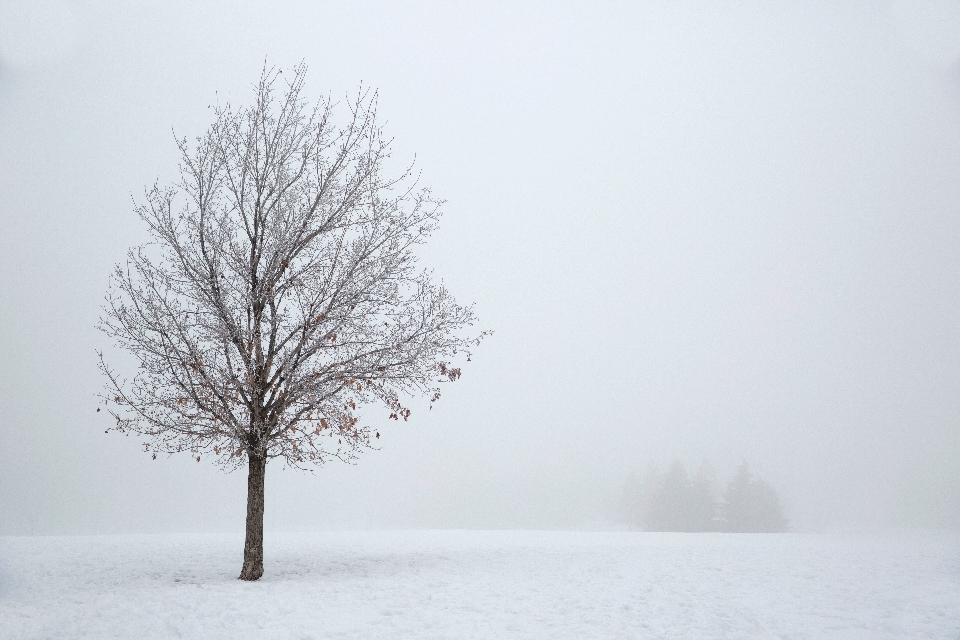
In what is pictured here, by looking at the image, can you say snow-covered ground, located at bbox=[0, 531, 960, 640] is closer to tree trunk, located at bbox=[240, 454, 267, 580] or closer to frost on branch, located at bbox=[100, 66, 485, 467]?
tree trunk, located at bbox=[240, 454, 267, 580]

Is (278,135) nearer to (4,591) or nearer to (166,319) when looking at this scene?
(166,319)

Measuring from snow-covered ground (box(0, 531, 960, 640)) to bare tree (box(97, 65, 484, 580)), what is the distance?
249 cm

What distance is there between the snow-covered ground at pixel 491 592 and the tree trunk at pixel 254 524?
518 millimetres

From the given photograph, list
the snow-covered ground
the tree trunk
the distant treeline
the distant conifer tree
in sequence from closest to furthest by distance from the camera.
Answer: the snow-covered ground
the tree trunk
the distant conifer tree
the distant treeline

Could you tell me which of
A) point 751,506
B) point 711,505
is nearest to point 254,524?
point 751,506

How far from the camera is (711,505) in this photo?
36562 millimetres

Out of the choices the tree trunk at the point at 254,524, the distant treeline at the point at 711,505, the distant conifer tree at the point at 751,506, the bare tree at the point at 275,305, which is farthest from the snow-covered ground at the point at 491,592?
the distant treeline at the point at 711,505

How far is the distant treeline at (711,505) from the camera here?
34500 mm

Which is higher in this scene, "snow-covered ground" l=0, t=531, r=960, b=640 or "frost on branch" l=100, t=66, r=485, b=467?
"frost on branch" l=100, t=66, r=485, b=467

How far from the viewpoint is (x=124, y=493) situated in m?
68.1

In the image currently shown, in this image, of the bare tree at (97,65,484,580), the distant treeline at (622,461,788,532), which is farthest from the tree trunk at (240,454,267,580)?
the distant treeline at (622,461,788,532)

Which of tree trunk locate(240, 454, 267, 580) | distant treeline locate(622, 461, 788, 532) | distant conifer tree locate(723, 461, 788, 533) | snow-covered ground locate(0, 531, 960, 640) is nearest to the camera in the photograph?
snow-covered ground locate(0, 531, 960, 640)

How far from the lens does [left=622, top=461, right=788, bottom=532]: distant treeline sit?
34500 mm

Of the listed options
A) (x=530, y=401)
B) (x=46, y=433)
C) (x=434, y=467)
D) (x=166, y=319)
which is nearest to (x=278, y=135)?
(x=166, y=319)
